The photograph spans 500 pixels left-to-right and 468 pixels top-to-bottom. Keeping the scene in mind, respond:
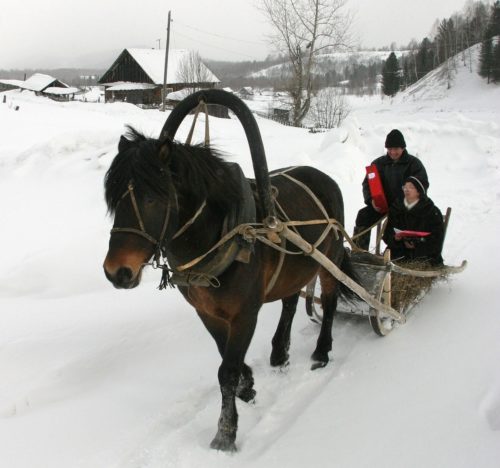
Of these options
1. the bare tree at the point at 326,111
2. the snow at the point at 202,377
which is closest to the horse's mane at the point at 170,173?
the snow at the point at 202,377

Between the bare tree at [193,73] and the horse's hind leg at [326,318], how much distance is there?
117 ft

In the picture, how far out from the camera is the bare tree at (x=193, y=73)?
37938 millimetres

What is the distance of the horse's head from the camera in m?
2.04

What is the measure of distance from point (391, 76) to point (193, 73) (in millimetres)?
34423

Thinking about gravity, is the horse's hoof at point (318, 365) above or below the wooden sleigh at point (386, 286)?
below

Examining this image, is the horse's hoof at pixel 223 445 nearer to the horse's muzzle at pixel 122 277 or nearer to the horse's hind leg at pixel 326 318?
the horse's hind leg at pixel 326 318

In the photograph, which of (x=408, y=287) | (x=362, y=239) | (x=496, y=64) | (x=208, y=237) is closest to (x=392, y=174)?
(x=362, y=239)

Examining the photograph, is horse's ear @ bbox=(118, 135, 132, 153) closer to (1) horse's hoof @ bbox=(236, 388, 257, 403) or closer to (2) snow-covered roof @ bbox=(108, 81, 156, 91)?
(1) horse's hoof @ bbox=(236, 388, 257, 403)

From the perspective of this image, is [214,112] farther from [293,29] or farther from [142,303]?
[142,303]

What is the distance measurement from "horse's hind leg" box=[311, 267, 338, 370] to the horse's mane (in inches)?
66.0

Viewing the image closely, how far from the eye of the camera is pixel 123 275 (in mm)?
2031

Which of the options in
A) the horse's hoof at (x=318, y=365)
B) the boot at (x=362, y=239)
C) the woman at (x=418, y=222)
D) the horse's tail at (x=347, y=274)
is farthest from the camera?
the boot at (x=362, y=239)

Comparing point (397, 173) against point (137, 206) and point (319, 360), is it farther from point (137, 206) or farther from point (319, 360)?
point (137, 206)

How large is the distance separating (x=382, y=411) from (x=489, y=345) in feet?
3.83
